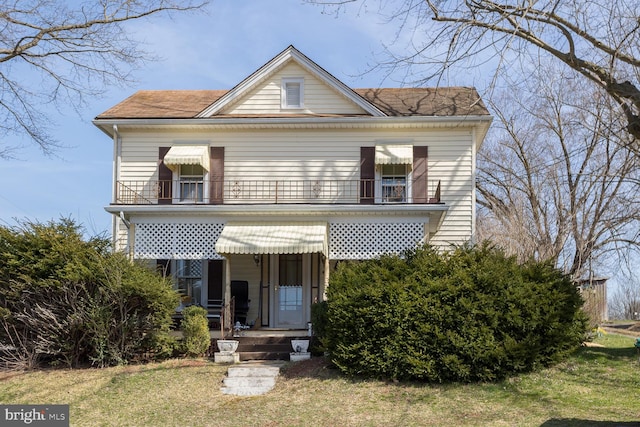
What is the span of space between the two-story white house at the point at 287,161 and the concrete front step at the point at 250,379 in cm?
423

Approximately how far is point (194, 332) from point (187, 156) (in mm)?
5015

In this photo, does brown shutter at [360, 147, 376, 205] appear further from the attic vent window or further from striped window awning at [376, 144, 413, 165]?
the attic vent window

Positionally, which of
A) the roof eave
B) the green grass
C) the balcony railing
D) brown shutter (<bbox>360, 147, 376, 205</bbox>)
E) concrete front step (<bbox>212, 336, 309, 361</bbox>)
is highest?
the roof eave

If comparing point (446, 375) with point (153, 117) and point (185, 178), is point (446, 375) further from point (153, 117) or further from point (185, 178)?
point (153, 117)

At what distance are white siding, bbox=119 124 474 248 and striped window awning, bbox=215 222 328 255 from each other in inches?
76.4

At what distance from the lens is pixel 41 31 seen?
53.2 feet

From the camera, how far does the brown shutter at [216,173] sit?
57.9 feet

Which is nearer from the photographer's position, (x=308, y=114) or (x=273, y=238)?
(x=273, y=238)

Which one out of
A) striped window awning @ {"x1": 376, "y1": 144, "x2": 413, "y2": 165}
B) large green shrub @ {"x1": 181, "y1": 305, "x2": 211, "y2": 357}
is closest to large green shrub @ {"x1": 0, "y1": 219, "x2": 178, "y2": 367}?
large green shrub @ {"x1": 181, "y1": 305, "x2": 211, "y2": 357}

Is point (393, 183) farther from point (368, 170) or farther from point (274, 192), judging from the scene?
point (274, 192)

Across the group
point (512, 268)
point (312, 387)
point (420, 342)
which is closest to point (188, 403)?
point (312, 387)

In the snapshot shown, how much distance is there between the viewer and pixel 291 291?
58.1ft

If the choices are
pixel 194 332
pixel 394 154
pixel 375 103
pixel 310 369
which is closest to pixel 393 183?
pixel 394 154

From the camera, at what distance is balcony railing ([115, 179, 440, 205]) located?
17422mm
